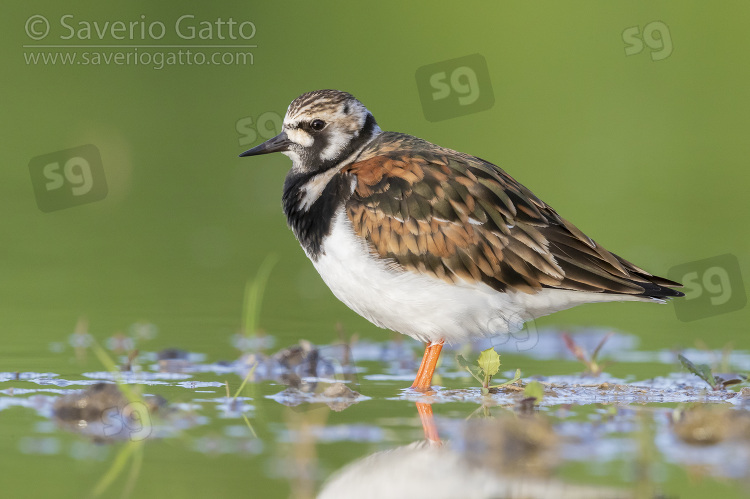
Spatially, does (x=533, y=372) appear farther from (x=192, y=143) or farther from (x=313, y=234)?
(x=192, y=143)

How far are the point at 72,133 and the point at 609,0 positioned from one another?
937 cm

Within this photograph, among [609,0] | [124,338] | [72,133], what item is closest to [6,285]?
[124,338]

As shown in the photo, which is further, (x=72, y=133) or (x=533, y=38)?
(x=533, y=38)

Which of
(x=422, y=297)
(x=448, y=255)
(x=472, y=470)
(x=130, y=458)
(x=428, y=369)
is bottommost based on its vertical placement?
(x=472, y=470)

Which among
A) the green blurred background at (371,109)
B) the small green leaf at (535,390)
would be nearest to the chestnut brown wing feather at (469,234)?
the small green leaf at (535,390)

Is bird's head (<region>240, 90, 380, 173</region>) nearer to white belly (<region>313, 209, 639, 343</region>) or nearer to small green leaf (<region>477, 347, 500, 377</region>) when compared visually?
white belly (<region>313, 209, 639, 343</region>)

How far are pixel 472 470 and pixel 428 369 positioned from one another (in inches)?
92.5

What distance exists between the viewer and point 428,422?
18.3 ft

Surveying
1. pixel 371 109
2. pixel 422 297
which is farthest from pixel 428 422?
pixel 371 109

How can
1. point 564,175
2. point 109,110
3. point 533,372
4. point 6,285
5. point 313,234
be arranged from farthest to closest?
point 109,110, point 564,175, point 6,285, point 533,372, point 313,234

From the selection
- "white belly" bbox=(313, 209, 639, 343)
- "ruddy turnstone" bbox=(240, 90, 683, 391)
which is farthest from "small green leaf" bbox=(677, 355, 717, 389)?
"white belly" bbox=(313, 209, 639, 343)

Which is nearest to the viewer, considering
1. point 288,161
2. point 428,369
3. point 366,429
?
point 366,429

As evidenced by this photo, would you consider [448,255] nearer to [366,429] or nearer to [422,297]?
[422,297]

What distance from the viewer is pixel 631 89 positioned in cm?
1788
